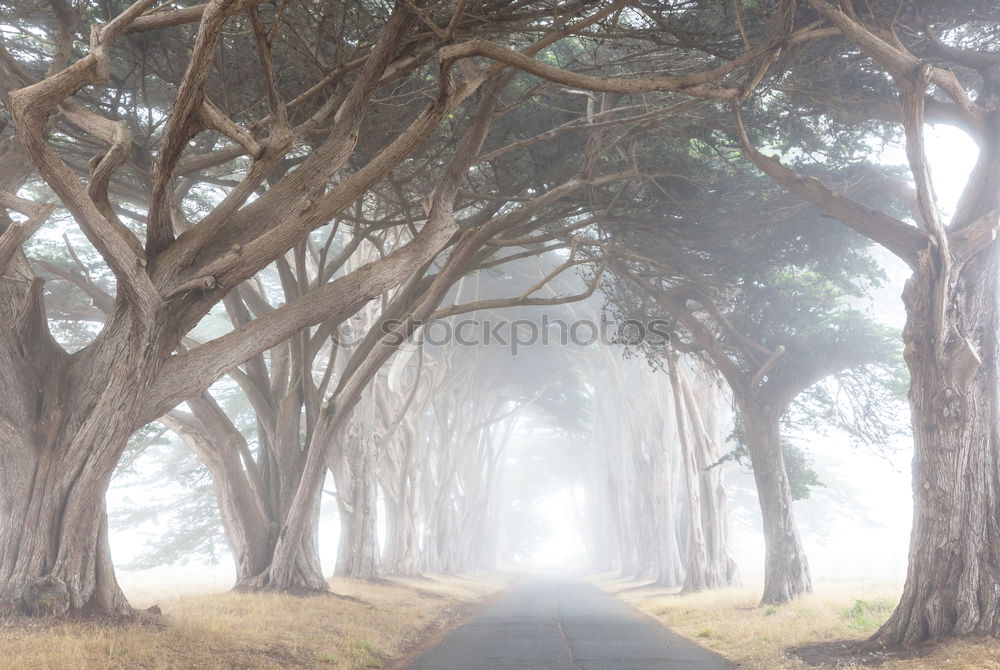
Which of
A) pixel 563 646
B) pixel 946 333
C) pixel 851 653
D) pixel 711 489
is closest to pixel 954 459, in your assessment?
pixel 946 333

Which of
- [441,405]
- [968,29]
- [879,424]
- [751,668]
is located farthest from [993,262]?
[441,405]

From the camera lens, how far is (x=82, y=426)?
20.8ft

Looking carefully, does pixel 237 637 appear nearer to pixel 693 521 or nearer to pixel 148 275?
pixel 148 275

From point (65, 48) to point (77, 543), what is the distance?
15.3 ft

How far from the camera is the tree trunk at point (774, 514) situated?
12016mm

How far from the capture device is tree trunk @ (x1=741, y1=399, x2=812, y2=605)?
12016 mm

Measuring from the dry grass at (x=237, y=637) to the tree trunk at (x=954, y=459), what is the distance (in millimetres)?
5226

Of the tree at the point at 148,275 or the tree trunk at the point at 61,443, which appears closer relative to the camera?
the tree at the point at 148,275

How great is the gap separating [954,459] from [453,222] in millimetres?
A: 5480

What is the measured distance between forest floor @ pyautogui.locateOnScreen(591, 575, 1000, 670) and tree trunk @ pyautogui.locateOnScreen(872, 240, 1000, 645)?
40 centimetres

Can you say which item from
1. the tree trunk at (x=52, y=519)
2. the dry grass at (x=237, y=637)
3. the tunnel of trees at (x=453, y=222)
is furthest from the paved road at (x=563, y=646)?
the tree trunk at (x=52, y=519)

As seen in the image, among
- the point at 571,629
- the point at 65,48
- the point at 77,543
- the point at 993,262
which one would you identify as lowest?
the point at 571,629

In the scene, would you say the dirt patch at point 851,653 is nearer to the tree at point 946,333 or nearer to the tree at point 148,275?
the tree at point 946,333

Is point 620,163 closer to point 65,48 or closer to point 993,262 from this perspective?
point 993,262
